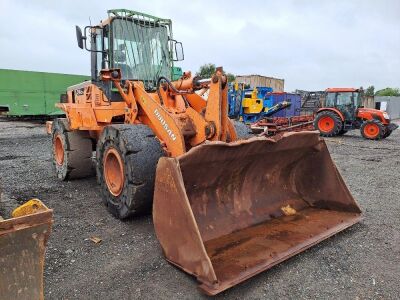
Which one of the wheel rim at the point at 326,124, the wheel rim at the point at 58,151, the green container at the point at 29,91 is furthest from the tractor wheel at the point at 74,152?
the green container at the point at 29,91

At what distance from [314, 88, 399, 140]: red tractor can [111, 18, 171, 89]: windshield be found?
10671 millimetres

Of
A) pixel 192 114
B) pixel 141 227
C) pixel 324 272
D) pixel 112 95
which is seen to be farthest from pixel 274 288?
pixel 112 95

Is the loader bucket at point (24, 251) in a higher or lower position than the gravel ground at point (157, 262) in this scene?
higher

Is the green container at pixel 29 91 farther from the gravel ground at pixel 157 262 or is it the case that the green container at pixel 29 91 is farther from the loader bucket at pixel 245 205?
the loader bucket at pixel 245 205

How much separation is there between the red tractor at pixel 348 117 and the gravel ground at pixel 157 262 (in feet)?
31.5

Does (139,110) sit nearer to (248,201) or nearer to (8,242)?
(248,201)

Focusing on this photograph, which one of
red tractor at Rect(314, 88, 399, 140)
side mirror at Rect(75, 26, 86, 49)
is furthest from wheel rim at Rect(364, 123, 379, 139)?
side mirror at Rect(75, 26, 86, 49)

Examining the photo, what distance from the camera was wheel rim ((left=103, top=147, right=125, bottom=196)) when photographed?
426 cm

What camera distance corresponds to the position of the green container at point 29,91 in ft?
57.8

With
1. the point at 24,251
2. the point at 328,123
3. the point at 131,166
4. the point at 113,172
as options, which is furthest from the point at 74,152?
the point at 328,123

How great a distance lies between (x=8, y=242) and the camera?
6.53ft

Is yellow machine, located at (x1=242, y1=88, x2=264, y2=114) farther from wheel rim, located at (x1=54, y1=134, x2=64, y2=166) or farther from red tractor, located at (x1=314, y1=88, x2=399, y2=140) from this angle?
wheel rim, located at (x1=54, y1=134, x2=64, y2=166)

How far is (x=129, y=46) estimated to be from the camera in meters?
5.29

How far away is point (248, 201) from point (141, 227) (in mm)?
1249
